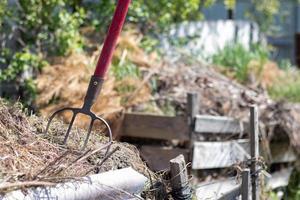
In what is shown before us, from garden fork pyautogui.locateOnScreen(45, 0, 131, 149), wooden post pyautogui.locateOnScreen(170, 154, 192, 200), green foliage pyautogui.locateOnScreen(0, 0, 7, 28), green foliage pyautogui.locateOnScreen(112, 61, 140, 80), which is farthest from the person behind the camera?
green foliage pyautogui.locateOnScreen(112, 61, 140, 80)

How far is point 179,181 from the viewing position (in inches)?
128

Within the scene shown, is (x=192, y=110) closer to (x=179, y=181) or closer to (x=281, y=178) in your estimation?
(x=281, y=178)

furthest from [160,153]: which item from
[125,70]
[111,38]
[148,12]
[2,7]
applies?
[111,38]

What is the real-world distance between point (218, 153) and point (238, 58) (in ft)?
7.68

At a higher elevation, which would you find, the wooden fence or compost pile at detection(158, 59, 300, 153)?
compost pile at detection(158, 59, 300, 153)

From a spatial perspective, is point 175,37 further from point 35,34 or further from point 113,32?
point 113,32

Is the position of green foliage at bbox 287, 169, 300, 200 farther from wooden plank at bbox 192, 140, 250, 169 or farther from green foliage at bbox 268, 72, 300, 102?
wooden plank at bbox 192, 140, 250, 169

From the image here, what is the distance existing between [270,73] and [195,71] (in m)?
1.00

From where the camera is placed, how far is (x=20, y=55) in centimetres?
662

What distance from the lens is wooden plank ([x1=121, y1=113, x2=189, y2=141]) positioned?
645 centimetres

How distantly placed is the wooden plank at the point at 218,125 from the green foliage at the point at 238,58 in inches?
59.8

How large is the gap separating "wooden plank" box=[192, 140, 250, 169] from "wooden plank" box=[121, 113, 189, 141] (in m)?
0.18

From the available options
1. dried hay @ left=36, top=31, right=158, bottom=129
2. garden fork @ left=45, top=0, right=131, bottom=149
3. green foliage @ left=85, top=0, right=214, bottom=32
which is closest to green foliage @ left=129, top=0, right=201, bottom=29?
green foliage @ left=85, top=0, right=214, bottom=32

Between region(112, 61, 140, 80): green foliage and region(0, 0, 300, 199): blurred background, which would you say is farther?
region(112, 61, 140, 80): green foliage
